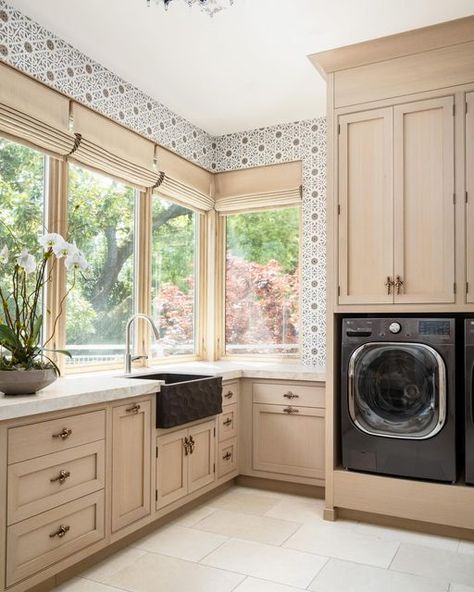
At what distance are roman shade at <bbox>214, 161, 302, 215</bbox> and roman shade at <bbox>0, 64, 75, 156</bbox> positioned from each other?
5.54 feet

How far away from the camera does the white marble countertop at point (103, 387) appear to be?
2.16 metres

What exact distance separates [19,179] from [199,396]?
1.55m

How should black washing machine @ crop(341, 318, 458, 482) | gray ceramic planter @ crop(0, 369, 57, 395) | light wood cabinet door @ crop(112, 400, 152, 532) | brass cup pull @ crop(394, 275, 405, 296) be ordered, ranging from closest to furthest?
1. gray ceramic planter @ crop(0, 369, 57, 395)
2. light wood cabinet door @ crop(112, 400, 152, 532)
3. black washing machine @ crop(341, 318, 458, 482)
4. brass cup pull @ crop(394, 275, 405, 296)

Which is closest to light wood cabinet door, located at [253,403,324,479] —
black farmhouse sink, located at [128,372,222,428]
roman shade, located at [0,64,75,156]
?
black farmhouse sink, located at [128,372,222,428]

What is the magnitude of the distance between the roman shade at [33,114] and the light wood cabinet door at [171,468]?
5.68ft

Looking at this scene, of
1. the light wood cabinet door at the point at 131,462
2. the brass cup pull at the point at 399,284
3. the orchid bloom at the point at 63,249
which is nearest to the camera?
the orchid bloom at the point at 63,249

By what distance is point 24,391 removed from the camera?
91.7 inches

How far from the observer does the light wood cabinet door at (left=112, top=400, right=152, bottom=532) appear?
8.71 ft

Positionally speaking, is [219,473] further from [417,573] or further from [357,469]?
[417,573]

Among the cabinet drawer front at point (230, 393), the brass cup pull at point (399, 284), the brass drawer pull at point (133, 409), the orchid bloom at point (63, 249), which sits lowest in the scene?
the cabinet drawer front at point (230, 393)

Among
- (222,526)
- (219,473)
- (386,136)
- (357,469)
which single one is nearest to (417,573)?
(357,469)

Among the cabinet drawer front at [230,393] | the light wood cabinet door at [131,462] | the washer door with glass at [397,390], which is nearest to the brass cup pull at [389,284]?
the washer door with glass at [397,390]

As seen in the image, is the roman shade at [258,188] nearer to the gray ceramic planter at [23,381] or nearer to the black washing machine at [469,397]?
the black washing machine at [469,397]

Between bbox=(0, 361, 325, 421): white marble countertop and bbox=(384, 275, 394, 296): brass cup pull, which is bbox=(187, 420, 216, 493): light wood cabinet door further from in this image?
bbox=(384, 275, 394, 296): brass cup pull
